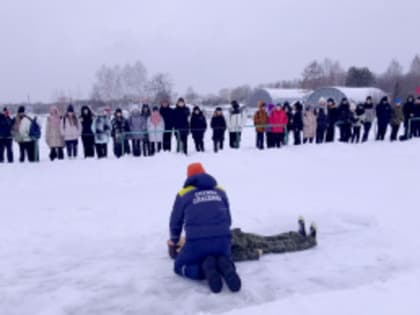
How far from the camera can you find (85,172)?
418 inches

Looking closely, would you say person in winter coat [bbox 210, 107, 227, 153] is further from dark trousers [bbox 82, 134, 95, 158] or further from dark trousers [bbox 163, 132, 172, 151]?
dark trousers [bbox 82, 134, 95, 158]

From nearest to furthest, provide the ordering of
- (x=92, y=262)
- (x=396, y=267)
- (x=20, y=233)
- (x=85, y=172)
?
(x=396, y=267)
(x=92, y=262)
(x=20, y=233)
(x=85, y=172)

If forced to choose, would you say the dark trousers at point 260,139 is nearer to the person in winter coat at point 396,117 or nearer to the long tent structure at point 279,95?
the person in winter coat at point 396,117

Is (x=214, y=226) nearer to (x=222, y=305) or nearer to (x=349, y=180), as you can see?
(x=222, y=305)

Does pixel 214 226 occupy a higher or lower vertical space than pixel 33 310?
higher

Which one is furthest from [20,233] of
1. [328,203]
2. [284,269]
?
[328,203]

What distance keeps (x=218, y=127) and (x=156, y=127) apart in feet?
6.88

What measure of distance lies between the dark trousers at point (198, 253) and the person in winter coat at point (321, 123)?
1072cm

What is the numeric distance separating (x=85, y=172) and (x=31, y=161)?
7.48ft

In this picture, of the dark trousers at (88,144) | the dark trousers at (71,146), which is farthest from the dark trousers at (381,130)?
the dark trousers at (71,146)

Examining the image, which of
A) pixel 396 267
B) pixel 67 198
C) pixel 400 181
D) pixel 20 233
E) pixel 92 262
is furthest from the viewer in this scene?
pixel 400 181

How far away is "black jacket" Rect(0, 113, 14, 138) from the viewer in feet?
37.2

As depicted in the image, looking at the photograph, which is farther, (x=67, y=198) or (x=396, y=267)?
(x=67, y=198)

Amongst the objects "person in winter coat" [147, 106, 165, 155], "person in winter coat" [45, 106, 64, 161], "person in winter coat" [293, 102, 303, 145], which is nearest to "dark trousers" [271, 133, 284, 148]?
"person in winter coat" [293, 102, 303, 145]
